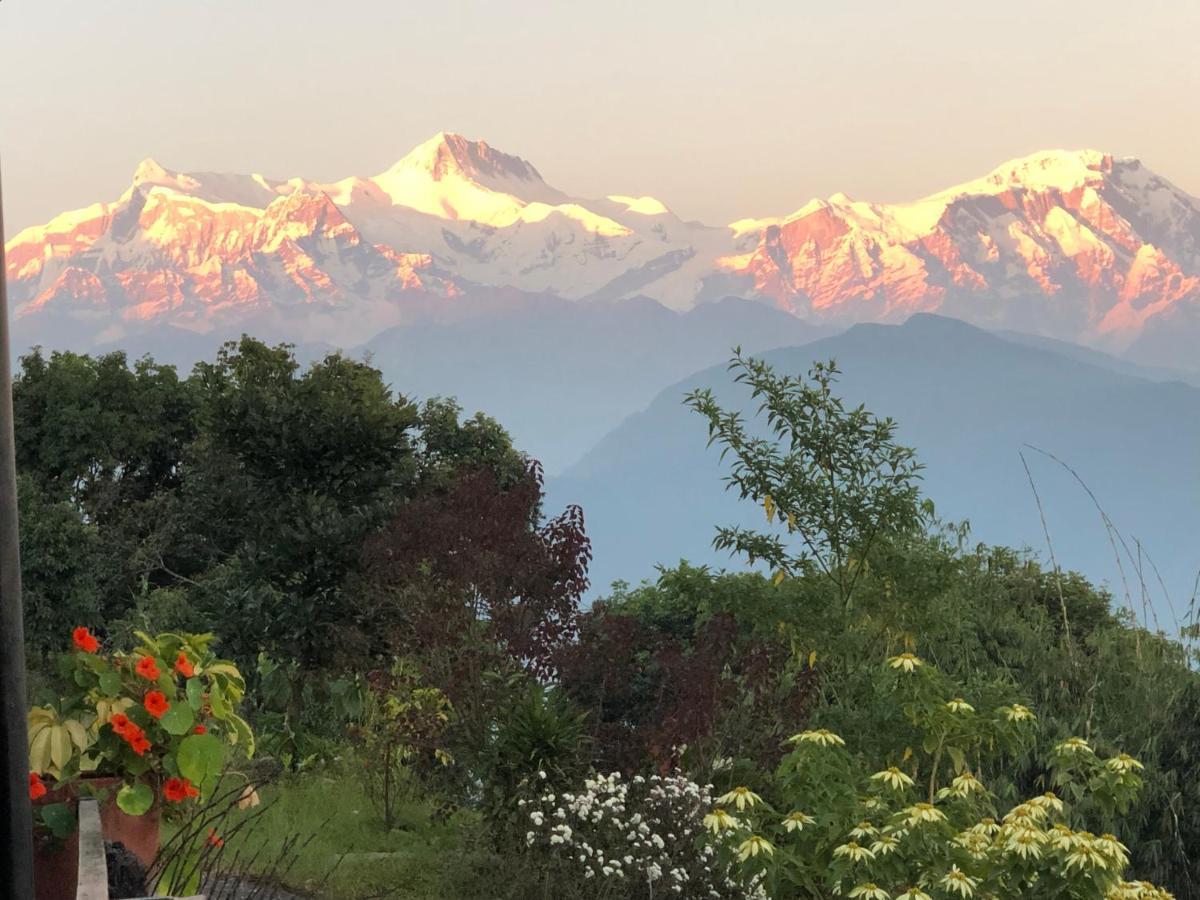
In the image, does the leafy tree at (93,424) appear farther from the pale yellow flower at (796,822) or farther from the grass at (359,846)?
the pale yellow flower at (796,822)

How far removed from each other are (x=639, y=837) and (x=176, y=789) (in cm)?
252

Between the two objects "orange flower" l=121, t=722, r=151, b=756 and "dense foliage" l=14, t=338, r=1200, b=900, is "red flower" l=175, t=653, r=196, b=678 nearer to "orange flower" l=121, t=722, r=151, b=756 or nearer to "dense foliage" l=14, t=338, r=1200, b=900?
"orange flower" l=121, t=722, r=151, b=756

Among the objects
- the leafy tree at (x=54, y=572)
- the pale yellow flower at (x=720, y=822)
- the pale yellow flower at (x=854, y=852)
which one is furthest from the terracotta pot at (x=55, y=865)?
the leafy tree at (x=54, y=572)

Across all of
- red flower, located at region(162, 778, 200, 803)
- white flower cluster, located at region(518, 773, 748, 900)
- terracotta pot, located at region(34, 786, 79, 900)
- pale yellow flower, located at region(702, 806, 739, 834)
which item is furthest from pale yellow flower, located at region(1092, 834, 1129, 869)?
terracotta pot, located at region(34, 786, 79, 900)

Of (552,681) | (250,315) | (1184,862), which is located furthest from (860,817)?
(250,315)

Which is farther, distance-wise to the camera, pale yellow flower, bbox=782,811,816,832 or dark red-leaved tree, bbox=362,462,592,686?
dark red-leaved tree, bbox=362,462,592,686

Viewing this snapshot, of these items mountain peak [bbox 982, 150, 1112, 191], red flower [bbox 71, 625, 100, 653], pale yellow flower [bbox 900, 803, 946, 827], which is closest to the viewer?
red flower [bbox 71, 625, 100, 653]

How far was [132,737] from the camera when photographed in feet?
13.5

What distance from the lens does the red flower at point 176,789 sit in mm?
4238

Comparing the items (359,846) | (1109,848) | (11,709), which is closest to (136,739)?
(11,709)

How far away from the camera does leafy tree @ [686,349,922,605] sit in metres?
8.13

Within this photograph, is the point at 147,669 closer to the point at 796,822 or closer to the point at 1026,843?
the point at 796,822

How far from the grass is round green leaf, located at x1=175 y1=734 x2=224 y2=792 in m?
1.24

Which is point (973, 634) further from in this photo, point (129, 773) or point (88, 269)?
point (88, 269)
